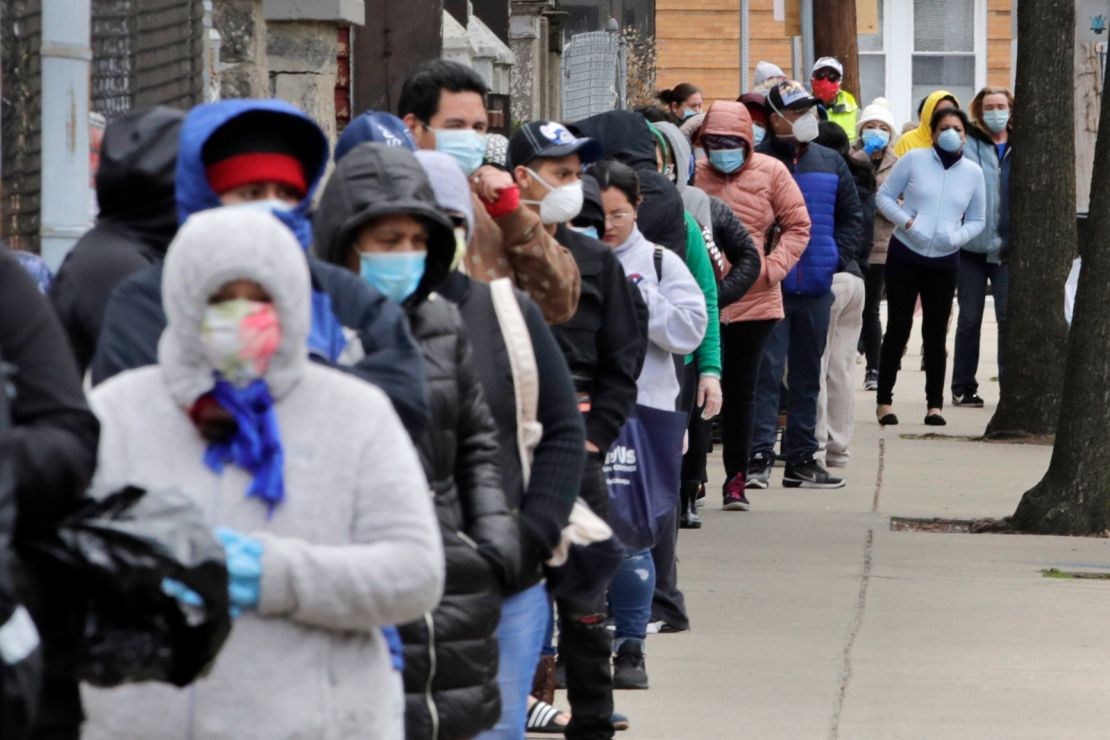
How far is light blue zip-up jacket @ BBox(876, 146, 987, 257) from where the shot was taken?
14008mm

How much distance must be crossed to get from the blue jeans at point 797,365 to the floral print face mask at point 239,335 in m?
8.76

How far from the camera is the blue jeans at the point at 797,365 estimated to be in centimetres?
1205

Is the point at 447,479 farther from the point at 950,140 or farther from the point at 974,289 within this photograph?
the point at 974,289

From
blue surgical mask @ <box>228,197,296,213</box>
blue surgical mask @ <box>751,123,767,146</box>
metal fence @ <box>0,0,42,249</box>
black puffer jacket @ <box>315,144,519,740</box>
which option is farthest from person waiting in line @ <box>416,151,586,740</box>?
blue surgical mask @ <box>751,123,767,146</box>

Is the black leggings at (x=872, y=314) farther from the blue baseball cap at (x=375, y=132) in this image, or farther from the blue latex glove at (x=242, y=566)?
the blue latex glove at (x=242, y=566)

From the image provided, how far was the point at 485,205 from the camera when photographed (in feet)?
18.6

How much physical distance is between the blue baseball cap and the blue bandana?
1.91m

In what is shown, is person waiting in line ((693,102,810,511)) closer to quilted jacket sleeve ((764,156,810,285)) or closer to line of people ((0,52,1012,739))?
quilted jacket sleeve ((764,156,810,285))

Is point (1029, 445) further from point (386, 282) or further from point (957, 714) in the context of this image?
point (386, 282)

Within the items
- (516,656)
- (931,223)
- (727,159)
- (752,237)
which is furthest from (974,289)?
(516,656)

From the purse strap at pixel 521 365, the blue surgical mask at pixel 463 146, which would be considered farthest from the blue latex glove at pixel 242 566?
the blue surgical mask at pixel 463 146

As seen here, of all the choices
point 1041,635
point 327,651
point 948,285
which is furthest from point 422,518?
point 948,285

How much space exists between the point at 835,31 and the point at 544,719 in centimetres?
1819

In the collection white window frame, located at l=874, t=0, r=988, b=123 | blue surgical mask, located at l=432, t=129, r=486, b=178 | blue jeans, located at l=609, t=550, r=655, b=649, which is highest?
white window frame, located at l=874, t=0, r=988, b=123
